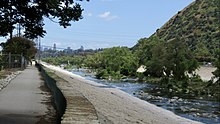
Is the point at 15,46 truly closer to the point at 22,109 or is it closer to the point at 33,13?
the point at 22,109

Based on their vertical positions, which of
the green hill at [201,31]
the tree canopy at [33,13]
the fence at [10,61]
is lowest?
the fence at [10,61]

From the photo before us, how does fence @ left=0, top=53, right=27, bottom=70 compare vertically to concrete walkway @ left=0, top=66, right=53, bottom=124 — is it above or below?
above

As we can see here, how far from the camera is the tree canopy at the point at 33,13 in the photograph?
10.6m

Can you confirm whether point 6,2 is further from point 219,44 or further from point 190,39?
point 190,39

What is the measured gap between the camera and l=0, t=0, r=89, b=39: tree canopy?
34.8 ft

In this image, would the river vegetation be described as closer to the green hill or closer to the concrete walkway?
the green hill

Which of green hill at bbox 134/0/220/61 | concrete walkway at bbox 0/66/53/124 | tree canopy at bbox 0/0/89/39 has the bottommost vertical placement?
concrete walkway at bbox 0/66/53/124

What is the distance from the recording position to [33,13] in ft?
36.3

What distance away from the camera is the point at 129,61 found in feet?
Answer: 321

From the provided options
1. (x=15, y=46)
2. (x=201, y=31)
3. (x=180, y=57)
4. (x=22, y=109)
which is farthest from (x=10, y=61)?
(x=201, y=31)

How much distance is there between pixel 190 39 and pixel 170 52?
33.2 metres

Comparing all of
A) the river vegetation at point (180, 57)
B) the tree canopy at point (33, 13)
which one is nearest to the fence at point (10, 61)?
the river vegetation at point (180, 57)

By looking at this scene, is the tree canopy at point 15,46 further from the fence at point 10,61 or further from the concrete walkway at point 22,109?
the concrete walkway at point 22,109

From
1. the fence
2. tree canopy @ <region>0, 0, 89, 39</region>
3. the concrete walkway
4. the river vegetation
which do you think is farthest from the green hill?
tree canopy @ <region>0, 0, 89, 39</region>
